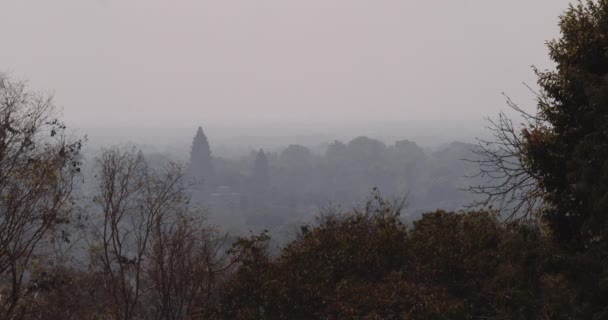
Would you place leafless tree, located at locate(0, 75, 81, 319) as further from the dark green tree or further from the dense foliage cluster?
the dark green tree

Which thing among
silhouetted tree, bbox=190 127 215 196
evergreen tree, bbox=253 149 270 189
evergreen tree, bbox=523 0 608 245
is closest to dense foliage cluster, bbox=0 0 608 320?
evergreen tree, bbox=523 0 608 245

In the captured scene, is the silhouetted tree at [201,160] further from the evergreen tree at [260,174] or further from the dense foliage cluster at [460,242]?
the dense foliage cluster at [460,242]

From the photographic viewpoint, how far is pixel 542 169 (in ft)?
30.7

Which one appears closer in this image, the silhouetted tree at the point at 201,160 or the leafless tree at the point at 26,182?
the leafless tree at the point at 26,182

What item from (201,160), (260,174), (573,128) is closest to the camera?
(573,128)

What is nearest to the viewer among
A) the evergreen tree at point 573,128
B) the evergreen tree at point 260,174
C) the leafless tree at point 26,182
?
the evergreen tree at point 573,128

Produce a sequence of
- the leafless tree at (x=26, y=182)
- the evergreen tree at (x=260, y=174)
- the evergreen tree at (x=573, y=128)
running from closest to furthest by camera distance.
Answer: the evergreen tree at (x=573, y=128) → the leafless tree at (x=26, y=182) → the evergreen tree at (x=260, y=174)

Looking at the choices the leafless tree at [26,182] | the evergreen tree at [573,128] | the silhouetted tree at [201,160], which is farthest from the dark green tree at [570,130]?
the silhouetted tree at [201,160]

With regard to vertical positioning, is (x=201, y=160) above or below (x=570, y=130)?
below

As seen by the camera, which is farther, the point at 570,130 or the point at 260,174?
the point at 260,174

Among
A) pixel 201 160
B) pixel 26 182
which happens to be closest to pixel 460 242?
pixel 26 182

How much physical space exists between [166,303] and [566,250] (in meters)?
10.6

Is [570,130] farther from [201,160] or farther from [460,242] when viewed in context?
[201,160]

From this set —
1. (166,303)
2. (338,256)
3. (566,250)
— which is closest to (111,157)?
(166,303)
